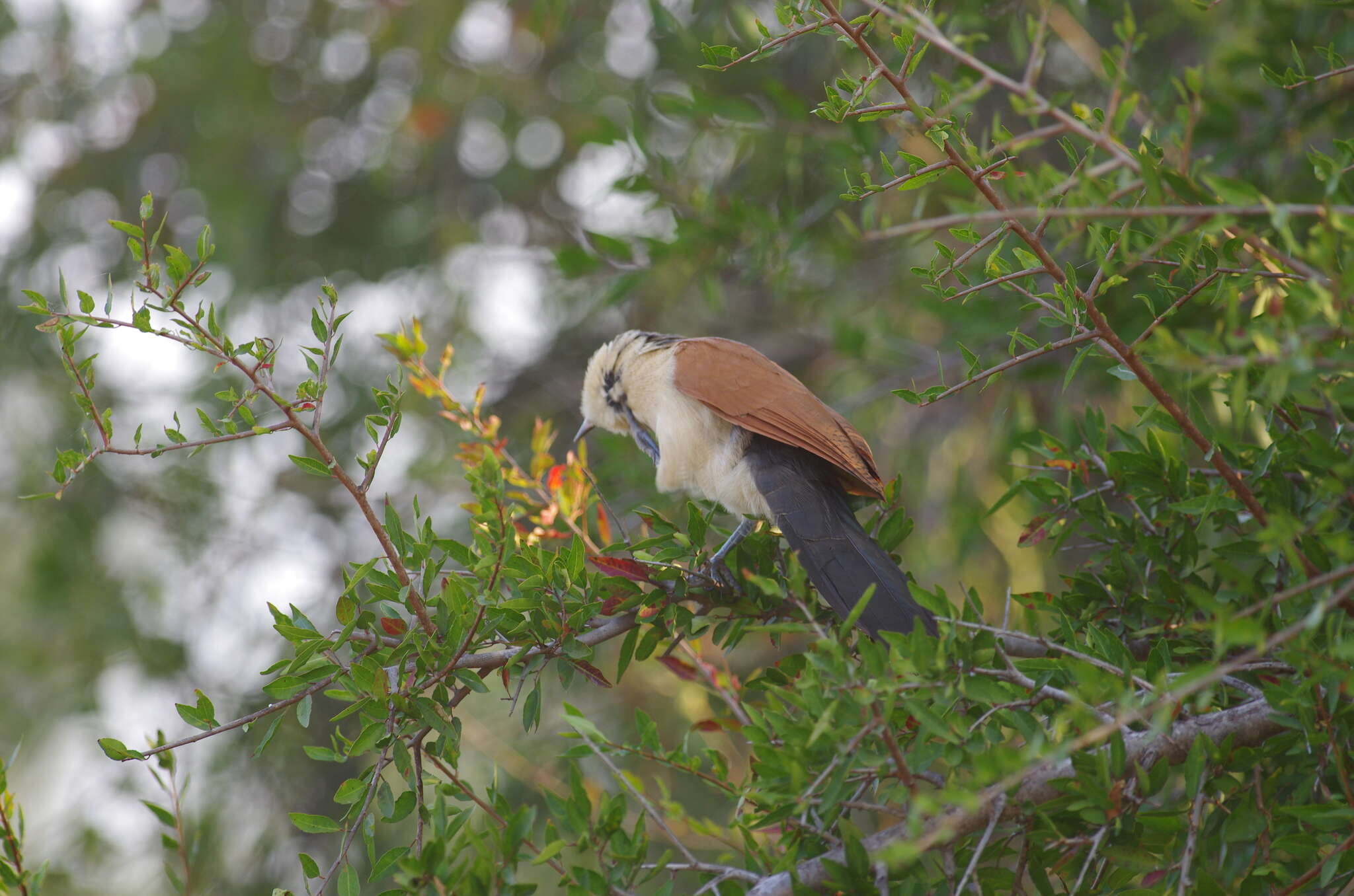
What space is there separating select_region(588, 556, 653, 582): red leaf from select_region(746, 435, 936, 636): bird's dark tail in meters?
0.34

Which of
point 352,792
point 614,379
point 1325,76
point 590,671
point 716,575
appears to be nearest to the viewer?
point 1325,76

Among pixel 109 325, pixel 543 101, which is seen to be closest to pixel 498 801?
pixel 109 325

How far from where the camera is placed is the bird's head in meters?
3.21

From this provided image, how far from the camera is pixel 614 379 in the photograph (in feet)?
10.8

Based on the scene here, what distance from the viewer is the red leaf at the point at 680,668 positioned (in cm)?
237

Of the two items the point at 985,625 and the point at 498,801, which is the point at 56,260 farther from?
the point at 985,625

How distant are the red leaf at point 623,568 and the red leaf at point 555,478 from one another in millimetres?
399

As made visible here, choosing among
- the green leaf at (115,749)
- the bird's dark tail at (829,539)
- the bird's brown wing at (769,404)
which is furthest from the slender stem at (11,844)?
the bird's brown wing at (769,404)

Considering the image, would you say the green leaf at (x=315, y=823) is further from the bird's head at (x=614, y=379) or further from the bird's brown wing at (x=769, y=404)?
the bird's head at (x=614, y=379)

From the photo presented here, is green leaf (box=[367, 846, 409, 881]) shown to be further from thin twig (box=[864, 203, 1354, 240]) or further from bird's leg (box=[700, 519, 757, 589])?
thin twig (box=[864, 203, 1354, 240])

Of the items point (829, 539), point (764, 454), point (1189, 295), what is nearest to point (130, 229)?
point (829, 539)

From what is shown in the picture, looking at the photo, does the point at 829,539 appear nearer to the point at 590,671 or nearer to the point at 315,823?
the point at 590,671

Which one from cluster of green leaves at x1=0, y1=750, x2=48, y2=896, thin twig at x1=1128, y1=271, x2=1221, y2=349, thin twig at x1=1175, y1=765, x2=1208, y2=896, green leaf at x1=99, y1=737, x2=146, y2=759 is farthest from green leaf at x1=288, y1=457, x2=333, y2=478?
thin twig at x1=1175, y1=765, x2=1208, y2=896

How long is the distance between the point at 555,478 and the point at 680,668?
51cm
